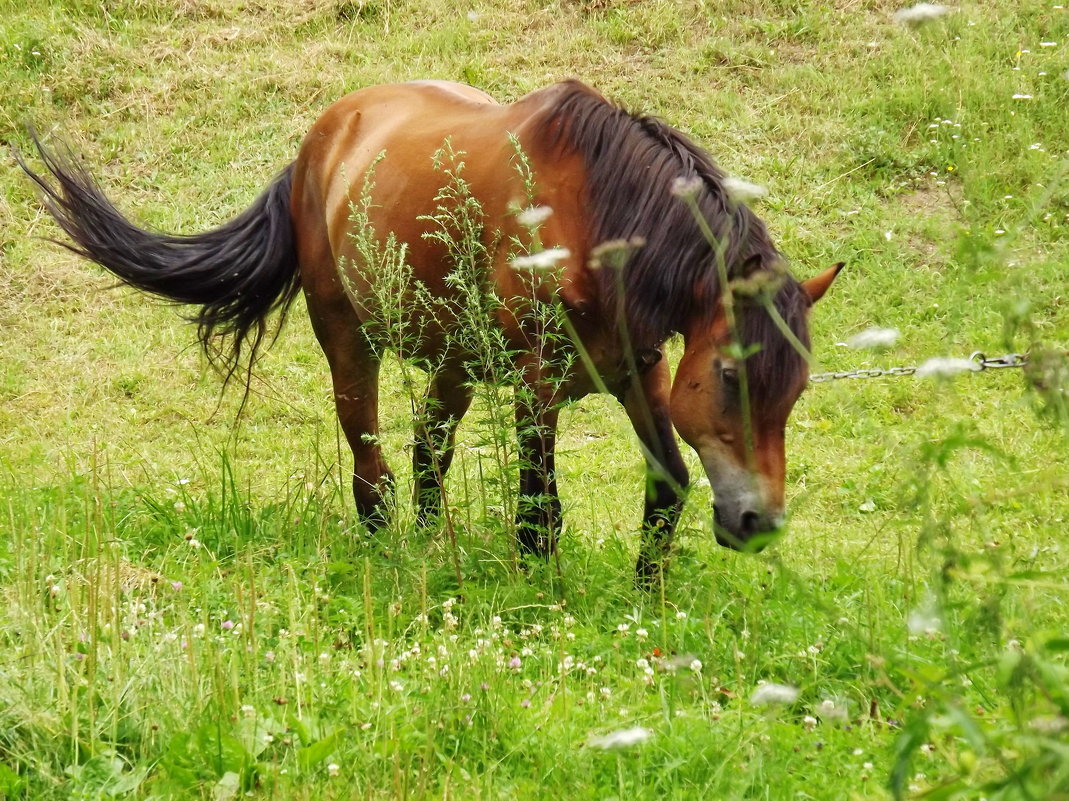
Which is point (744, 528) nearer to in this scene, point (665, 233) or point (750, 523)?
point (750, 523)

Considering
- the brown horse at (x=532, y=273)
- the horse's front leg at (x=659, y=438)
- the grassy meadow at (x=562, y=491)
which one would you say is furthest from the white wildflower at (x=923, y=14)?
the horse's front leg at (x=659, y=438)

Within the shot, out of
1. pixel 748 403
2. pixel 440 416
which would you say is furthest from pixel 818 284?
pixel 440 416

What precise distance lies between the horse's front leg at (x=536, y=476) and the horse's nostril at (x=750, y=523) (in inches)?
23.9

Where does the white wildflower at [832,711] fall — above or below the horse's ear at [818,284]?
below

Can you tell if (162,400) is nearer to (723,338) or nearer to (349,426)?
(349,426)

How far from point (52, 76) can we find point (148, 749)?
9.41m

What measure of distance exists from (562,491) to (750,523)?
2472mm

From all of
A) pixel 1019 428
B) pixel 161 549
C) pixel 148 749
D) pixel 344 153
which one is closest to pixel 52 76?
pixel 344 153

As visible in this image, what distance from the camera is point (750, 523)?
3492 mm

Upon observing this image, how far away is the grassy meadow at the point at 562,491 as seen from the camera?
7.86 feet

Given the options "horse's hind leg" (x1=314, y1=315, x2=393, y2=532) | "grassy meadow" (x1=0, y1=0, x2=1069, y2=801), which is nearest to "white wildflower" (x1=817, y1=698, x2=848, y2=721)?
"grassy meadow" (x1=0, y1=0, x2=1069, y2=801)

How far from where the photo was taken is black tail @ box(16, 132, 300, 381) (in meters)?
5.32

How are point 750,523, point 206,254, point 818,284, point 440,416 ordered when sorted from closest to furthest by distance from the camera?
point 750,523 < point 818,284 < point 440,416 < point 206,254

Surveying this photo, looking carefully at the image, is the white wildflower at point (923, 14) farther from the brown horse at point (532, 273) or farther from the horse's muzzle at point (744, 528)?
the horse's muzzle at point (744, 528)
